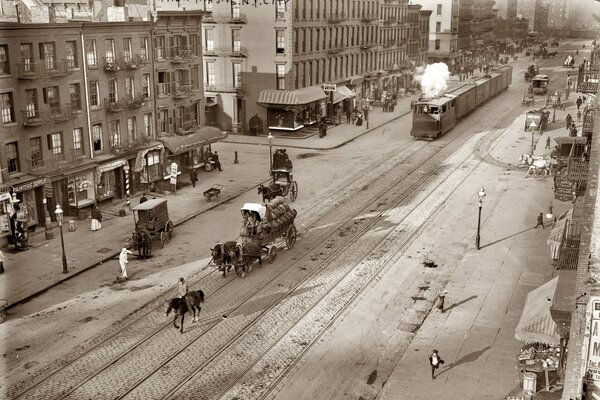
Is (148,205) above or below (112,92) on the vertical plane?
below

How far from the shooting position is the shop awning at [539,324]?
→ 19.2 m

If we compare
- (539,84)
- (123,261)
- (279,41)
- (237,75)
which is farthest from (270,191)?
(539,84)

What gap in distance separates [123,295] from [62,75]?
52.4 feet

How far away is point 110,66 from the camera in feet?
135

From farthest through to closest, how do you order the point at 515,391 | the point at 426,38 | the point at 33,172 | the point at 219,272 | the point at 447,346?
the point at 426,38 → the point at 33,172 → the point at 219,272 → the point at 447,346 → the point at 515,391

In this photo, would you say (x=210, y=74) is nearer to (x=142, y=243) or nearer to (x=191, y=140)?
(x=191, y=140)

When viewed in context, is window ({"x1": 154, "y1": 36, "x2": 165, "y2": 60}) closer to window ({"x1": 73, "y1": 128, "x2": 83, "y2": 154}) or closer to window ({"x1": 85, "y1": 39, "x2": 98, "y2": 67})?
window ({"x1": 85, "y1": 39, "x2": 98, "y2": 67})

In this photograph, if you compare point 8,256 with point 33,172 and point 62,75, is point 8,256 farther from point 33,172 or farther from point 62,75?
point 62,75

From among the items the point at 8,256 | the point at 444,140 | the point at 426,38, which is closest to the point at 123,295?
the point at 8,256

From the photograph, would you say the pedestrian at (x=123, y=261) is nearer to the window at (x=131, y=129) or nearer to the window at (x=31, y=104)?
the window at (x=31, y=104)

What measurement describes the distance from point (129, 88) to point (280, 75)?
977 inches

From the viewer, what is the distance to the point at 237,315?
2600 cm

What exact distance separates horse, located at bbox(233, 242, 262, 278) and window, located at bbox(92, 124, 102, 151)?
15.9 metres

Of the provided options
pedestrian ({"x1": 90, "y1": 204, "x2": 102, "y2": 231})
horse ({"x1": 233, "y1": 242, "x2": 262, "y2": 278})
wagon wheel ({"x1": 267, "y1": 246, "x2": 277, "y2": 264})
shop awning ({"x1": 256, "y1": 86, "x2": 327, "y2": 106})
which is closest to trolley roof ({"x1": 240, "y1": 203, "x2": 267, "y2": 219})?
horse ({"x1": 233, "y1": 242, "x2": 262, "y2": 278})
